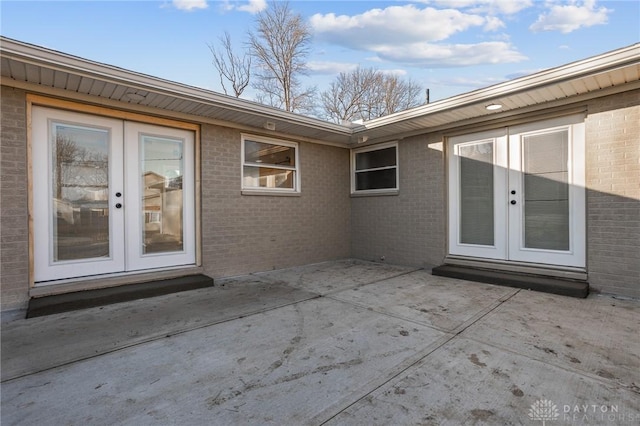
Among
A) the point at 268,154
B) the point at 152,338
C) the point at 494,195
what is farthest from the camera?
the point at 268,154

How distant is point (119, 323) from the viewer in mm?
3166

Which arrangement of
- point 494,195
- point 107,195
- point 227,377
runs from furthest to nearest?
point 494,195, point 107,195, point 227,377

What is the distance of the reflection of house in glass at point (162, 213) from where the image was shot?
455cm

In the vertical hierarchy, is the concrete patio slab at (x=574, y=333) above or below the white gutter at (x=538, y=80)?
below

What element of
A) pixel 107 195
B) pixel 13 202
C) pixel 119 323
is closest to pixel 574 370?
pixel 119 323

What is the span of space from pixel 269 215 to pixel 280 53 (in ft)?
34.8

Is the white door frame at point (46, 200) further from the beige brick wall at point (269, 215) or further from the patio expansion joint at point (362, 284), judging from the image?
the patio expansion joint at point (362, 284)

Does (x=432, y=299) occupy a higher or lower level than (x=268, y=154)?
lower

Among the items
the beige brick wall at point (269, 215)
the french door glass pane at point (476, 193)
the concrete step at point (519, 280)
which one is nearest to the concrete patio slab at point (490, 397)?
the concrete step at point (519, 280)

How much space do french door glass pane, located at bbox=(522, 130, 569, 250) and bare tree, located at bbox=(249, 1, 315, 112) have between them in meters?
11.1

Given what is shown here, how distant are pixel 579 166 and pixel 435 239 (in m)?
2.26

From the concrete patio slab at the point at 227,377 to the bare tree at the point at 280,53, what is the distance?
1261cm

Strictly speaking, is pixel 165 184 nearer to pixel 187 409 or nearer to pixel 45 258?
pixel 45 258

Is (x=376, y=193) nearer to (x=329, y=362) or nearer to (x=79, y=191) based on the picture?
(x=329, y=362)
